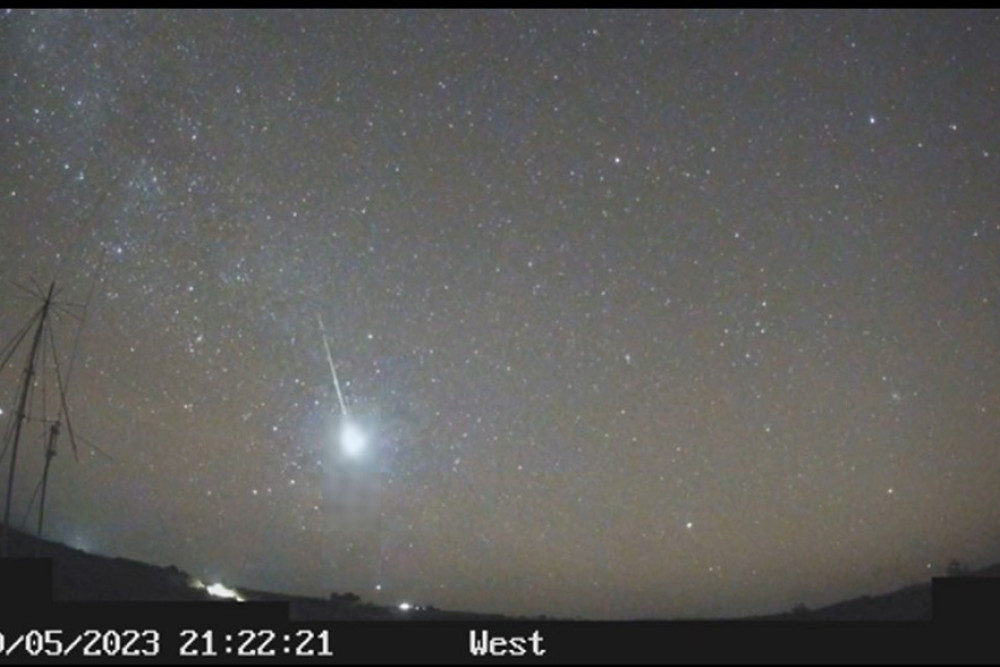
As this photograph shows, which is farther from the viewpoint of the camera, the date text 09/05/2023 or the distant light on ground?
the distant light on ground

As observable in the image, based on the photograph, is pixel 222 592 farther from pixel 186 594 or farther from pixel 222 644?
pixel 222 644

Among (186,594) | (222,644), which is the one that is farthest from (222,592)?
(222,644)

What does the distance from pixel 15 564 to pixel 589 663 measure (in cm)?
949

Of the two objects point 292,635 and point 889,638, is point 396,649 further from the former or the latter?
point 889,638

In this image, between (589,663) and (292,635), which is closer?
(589,663)

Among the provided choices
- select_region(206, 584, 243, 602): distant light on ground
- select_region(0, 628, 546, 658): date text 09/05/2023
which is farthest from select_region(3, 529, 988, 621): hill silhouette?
select_region(0, 628, 546, 658): date text 09/05/2023

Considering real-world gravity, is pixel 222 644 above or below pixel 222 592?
below

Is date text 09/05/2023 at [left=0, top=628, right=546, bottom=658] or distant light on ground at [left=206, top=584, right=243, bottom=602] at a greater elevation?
distant light on ground at [left=206, top=584, right=243, bottom=602]

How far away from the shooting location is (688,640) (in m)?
11.4

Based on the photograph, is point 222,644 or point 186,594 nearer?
point 222,644

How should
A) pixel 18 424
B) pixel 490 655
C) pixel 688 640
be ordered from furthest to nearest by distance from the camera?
pixel 18 424
pixel 490 655
pixel 688 640

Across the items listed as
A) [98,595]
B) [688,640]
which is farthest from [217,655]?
[98,595]

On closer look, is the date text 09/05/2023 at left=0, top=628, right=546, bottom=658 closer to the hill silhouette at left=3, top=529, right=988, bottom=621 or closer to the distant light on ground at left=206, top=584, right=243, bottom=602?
the hill silhouette at left=3, top=529, right=988, bottom=621

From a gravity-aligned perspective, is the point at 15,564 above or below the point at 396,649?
above
